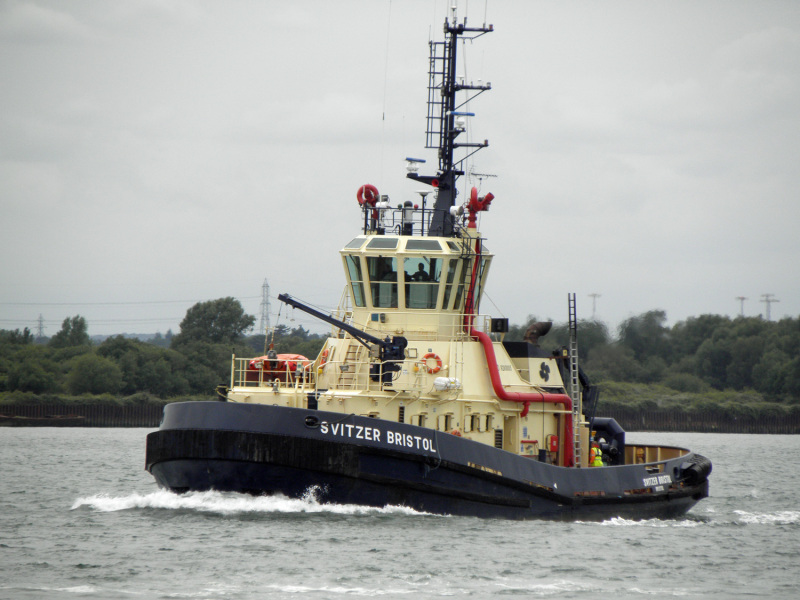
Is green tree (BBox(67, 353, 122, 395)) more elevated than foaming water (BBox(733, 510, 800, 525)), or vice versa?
green tree (BBox(67, 353, 122, 395))

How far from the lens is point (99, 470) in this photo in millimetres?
28891

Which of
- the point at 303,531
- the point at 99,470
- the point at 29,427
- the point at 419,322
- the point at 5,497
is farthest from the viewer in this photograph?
the point at 29,427

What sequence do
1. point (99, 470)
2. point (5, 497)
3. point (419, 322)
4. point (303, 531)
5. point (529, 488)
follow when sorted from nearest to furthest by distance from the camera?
point (303, 531) < point (529, 488) < point (419, 322) < point (5, 497) < point (99, 470)

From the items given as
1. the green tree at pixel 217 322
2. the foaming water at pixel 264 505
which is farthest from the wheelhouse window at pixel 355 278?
the green tree at pixel 217 322

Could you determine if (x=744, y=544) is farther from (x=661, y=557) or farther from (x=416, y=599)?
(x=416, y=599)

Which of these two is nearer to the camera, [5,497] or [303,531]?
[303,531]

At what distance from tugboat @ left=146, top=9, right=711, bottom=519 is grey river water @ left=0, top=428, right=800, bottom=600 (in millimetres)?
419

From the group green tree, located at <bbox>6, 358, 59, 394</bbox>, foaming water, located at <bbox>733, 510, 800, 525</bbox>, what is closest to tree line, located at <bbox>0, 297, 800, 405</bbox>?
green tree, located at <bbox>6, 358, 59, 394</bbox>

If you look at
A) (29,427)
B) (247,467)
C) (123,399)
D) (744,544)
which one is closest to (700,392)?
(123,399)

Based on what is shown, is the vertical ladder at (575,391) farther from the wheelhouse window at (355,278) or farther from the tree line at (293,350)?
the tree line at (293,350)

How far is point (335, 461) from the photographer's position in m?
16.2

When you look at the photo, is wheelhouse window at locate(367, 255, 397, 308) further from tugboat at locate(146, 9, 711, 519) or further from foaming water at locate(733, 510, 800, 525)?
foaming water at locate(733, 510, 800, 525)

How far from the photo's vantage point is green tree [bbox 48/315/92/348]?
74.1m

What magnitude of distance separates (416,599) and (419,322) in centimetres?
696
